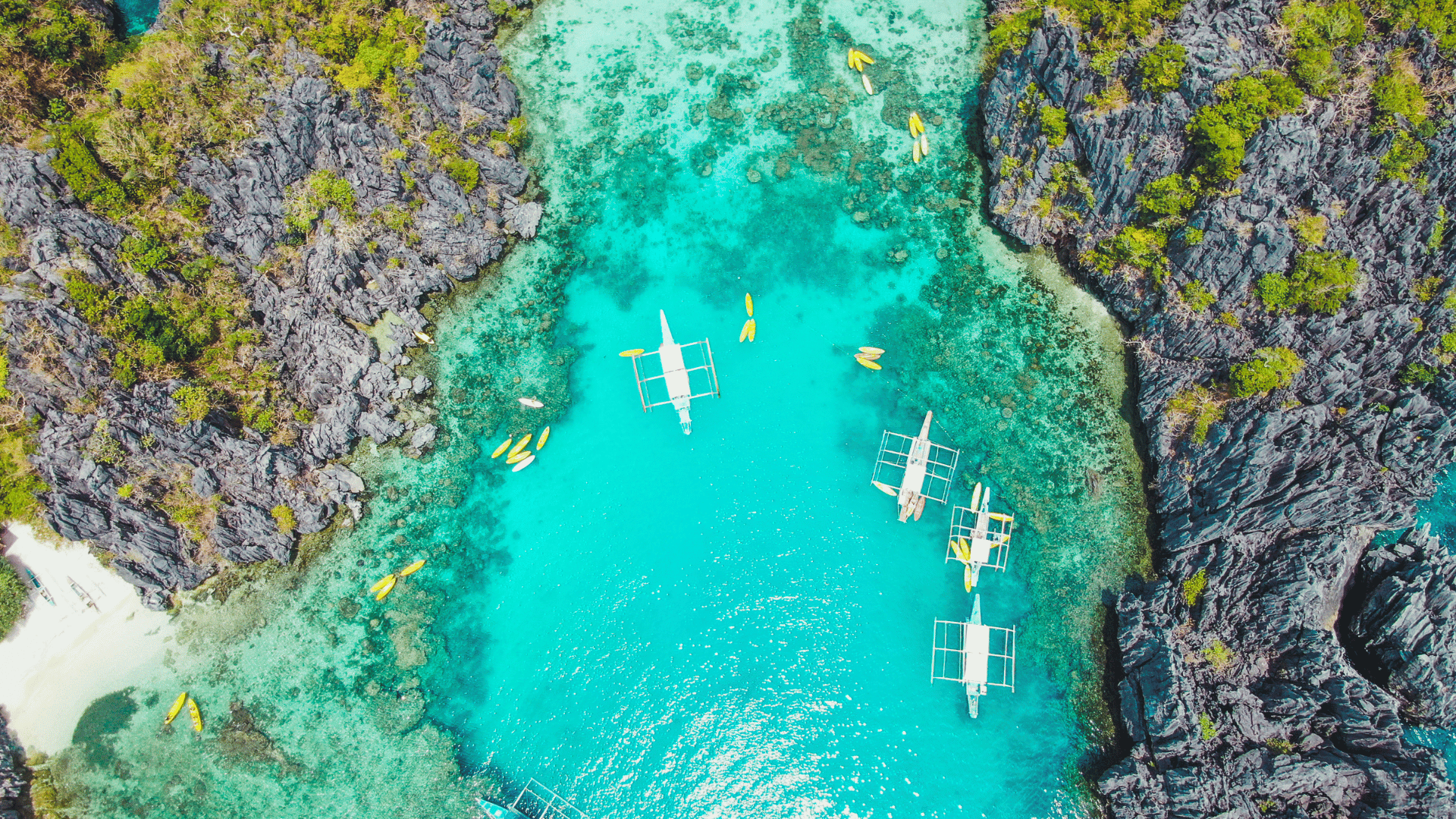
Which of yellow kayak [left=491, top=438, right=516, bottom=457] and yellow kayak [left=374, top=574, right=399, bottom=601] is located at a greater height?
yellow kayak [left=491, top=438, right=516, bottom=457]

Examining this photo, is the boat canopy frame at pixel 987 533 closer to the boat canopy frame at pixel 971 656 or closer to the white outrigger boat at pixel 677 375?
the boat canopy frame at pixel 971 656

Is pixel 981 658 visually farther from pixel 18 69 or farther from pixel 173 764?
pixel 18 69

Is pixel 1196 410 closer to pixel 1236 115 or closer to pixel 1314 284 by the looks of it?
pixel 1314 284

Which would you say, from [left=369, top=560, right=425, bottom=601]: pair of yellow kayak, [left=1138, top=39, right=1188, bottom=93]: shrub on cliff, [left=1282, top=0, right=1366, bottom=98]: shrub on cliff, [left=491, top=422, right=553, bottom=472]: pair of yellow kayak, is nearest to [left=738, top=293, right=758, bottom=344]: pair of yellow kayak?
[left=491, top=422, right=553, bottom=472]: pair of yellow kayak

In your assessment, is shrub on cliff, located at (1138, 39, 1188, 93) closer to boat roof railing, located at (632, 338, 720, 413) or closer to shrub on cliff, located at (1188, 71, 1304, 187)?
shrub on cliff, located at (1188, 71, 1304, 187)

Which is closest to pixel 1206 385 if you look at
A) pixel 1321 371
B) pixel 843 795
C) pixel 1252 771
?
pixel 1321 371

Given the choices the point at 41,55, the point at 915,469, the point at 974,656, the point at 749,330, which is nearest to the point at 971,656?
the point at 974,656
